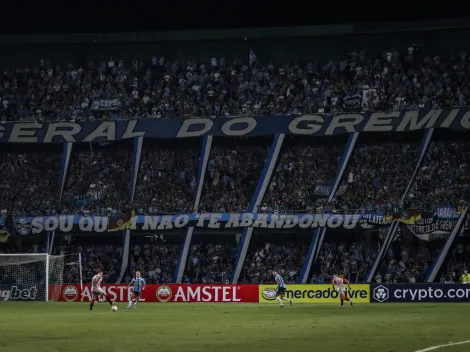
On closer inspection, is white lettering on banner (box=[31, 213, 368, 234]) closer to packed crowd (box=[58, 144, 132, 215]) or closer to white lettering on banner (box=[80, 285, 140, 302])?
packed crowd (box=[58, 144, 132, 215])

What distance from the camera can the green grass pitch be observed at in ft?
68.0

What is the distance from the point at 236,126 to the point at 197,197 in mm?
5724

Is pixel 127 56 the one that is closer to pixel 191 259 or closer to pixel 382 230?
pixel 191 259

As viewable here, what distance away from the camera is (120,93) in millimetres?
69000

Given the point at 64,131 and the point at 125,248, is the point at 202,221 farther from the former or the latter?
the point at 64,131

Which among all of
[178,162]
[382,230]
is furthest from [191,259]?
[382,230]

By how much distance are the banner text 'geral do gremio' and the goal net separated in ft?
1.49

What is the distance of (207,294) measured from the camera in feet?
183

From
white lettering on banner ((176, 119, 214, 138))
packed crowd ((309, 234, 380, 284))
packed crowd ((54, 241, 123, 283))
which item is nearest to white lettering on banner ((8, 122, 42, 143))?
packed crowd ((54, 241, 123, 283))

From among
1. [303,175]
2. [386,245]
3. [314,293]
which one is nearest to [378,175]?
[303,175]

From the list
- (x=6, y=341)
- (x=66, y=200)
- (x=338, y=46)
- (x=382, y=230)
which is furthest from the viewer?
(x=338, y=46)

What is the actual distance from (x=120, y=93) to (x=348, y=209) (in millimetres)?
20167

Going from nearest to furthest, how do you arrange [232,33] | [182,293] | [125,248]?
[182,293], [125,248], [232,33]

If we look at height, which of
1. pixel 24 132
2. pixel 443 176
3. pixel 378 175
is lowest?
pixel 443 176
